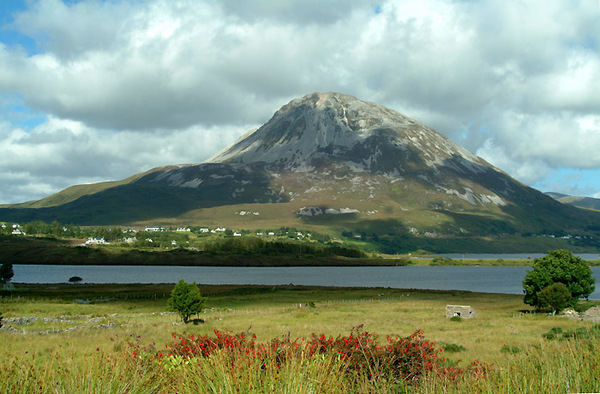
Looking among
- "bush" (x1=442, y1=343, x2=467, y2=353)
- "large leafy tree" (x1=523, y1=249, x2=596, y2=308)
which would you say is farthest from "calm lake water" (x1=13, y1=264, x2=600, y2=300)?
"bush" (x1=442, y1=343, x2=467, y2=353)

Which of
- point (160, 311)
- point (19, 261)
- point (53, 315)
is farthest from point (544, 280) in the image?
point (19, 261)

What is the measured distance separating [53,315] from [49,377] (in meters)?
52.5

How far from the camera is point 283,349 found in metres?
11.1

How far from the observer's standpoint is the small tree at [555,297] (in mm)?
59125

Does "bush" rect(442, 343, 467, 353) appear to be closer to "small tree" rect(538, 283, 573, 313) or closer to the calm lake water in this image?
"small tree" rect(538, 283, 573, 313)

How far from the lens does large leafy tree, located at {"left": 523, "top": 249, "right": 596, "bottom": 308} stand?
63250 mm

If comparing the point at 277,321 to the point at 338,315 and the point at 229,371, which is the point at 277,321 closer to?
the point at 338,315

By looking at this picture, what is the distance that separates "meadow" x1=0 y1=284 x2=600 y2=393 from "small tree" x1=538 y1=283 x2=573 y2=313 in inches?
274

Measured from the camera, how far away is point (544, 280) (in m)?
63.0

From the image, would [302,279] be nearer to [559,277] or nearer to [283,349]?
[559,277]

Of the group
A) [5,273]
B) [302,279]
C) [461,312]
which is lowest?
[302,279]

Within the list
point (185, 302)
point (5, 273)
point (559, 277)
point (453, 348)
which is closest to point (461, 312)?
point (559, 277)

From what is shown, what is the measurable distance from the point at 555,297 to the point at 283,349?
5795cm

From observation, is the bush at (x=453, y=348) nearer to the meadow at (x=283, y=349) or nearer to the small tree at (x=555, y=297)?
the meadow at (x=283, y=349)
